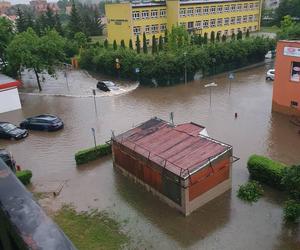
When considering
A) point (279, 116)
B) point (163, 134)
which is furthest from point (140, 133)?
point (279, 116)

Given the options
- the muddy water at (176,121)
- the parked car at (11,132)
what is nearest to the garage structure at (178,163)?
the muddy water at (176,121)

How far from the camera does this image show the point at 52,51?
A: 37.7 meters

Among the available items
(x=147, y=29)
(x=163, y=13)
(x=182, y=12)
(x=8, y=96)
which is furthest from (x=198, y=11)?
(x=8, y=96)

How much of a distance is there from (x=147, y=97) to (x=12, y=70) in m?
18.2

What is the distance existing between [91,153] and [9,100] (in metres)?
15.7

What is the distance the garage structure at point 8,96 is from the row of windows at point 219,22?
1471 inches

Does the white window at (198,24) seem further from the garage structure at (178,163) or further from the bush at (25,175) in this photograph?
the bush at (25,175)

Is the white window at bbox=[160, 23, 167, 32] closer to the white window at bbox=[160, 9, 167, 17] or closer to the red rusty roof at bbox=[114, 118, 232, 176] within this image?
the white window at bbox=[160, 9, 167, 17]

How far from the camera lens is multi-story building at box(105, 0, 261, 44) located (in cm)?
5839

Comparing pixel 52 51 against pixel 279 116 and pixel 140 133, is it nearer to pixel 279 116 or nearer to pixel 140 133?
pixel 140 133

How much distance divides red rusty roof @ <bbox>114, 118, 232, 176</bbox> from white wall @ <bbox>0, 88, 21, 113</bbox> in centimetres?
1773

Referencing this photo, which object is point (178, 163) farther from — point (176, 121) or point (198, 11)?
point (198, 11)

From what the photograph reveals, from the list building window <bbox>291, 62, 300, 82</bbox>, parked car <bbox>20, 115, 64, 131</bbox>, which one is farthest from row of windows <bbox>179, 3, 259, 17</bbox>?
parked car <bbox>20, 115, 64, 131</bbox>

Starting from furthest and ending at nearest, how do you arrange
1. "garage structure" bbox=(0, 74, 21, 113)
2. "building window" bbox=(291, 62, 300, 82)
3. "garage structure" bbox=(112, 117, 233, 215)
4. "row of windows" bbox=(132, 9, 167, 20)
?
"row of windows" bbox=(132, 9, 167, 20) < "garage structure" bbox=(0, 74, 21, 113) < "building window" bbox=(291, 62, 300, 82) < "garage structure" bbox=(112, 117, 233, 215)
